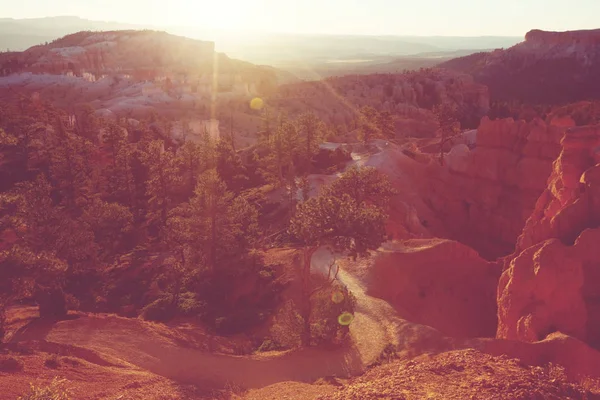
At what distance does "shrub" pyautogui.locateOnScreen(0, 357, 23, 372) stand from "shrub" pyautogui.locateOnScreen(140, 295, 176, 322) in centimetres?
1146

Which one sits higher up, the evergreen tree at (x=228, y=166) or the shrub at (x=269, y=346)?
the evergreen tree at (x=228, y=166)

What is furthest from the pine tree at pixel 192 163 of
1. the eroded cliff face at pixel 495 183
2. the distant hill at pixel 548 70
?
the distant hill at pixel 548 70

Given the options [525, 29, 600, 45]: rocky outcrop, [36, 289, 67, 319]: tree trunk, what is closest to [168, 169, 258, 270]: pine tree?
[36, 289, 67, 319]: tree trunk

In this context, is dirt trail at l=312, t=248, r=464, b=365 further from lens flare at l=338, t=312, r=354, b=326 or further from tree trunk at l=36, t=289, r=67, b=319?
tree trunk at l=36, t=289, r=67, b=319

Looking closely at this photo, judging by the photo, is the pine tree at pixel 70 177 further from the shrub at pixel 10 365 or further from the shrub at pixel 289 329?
the shrub at pixel 289 329

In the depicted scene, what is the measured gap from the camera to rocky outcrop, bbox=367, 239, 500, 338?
28875 mm

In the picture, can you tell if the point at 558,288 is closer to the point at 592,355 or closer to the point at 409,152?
the point at 592,355

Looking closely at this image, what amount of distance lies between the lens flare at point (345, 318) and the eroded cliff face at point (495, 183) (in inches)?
1128

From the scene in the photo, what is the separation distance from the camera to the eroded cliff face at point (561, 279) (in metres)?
20.4

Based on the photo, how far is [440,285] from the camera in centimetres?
3111

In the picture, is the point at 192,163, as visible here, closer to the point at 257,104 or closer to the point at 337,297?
the point at 337,297

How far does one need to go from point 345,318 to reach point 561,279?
10493mm

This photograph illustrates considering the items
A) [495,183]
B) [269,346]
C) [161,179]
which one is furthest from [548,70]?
[269,346]

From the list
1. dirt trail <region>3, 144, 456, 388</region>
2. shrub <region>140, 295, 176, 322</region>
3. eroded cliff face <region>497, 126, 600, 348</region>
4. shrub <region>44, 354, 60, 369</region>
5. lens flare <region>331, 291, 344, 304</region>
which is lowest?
shrub <region>140, 295, 176, 322</region>
